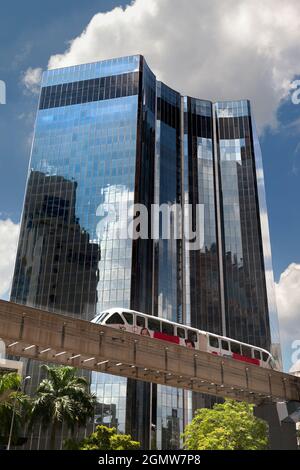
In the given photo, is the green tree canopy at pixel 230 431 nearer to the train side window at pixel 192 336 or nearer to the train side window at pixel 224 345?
the train side window at pixel 224 345

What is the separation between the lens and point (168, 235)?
107m

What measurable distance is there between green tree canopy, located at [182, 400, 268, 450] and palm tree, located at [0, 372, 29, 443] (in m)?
16.3

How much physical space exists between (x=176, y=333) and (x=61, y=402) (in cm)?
1426

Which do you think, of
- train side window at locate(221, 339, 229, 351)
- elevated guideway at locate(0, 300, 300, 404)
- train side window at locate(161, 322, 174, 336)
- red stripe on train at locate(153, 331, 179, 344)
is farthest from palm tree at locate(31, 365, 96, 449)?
train side window at locate(221, 339, 229, 351)

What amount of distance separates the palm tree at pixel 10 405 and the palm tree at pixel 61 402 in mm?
1485

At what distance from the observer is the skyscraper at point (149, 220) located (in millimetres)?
88812

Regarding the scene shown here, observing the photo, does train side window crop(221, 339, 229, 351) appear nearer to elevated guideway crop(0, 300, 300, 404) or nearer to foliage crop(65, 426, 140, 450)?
elevated guideway crop(0, 300, 300, 404)

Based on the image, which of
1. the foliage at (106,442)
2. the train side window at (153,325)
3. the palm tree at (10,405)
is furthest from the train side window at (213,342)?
the palm tree at (10,405)

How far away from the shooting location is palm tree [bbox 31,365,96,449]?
46.9m

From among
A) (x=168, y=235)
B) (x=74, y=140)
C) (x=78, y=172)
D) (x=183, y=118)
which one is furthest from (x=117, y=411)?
(x=183, y=118)

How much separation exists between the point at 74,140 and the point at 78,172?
28.0 feet

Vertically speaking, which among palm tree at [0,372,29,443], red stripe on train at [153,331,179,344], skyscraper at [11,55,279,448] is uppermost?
skyscraper at [11,55,279,448]

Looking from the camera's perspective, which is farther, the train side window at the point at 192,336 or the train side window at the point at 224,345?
the train side window at the point at 224,345
